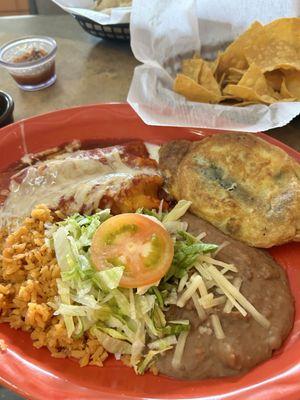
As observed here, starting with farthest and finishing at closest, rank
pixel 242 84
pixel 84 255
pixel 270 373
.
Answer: pixel 242 84 < pixel 84 255 < pixel 270 373

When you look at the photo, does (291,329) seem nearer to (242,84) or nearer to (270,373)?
(270,373)

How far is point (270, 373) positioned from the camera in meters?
1.22

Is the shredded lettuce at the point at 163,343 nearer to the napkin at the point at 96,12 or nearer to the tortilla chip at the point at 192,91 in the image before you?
the tortilla chip at the point at 192,91

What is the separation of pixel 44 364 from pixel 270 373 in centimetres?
58

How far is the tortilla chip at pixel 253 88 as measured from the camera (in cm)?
185

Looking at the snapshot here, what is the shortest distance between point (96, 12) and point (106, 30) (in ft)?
0.42

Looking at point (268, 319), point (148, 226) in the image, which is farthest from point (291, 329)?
point (148, 226)

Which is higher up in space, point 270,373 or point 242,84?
point 242,84

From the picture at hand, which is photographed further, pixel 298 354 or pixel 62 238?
pixel 62 238

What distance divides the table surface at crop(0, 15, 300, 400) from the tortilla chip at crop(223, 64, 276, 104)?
22 centimetres

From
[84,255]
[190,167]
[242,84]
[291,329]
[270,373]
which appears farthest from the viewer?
[242,84]

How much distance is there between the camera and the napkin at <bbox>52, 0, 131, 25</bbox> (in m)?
2.28

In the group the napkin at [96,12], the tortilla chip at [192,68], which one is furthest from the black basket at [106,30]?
the tortilla chip at [192,68]

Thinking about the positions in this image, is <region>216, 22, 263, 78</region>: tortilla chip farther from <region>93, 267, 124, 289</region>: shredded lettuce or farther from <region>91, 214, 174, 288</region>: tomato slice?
<region>93, 267, 124, 289</region>: shredded lettuce
